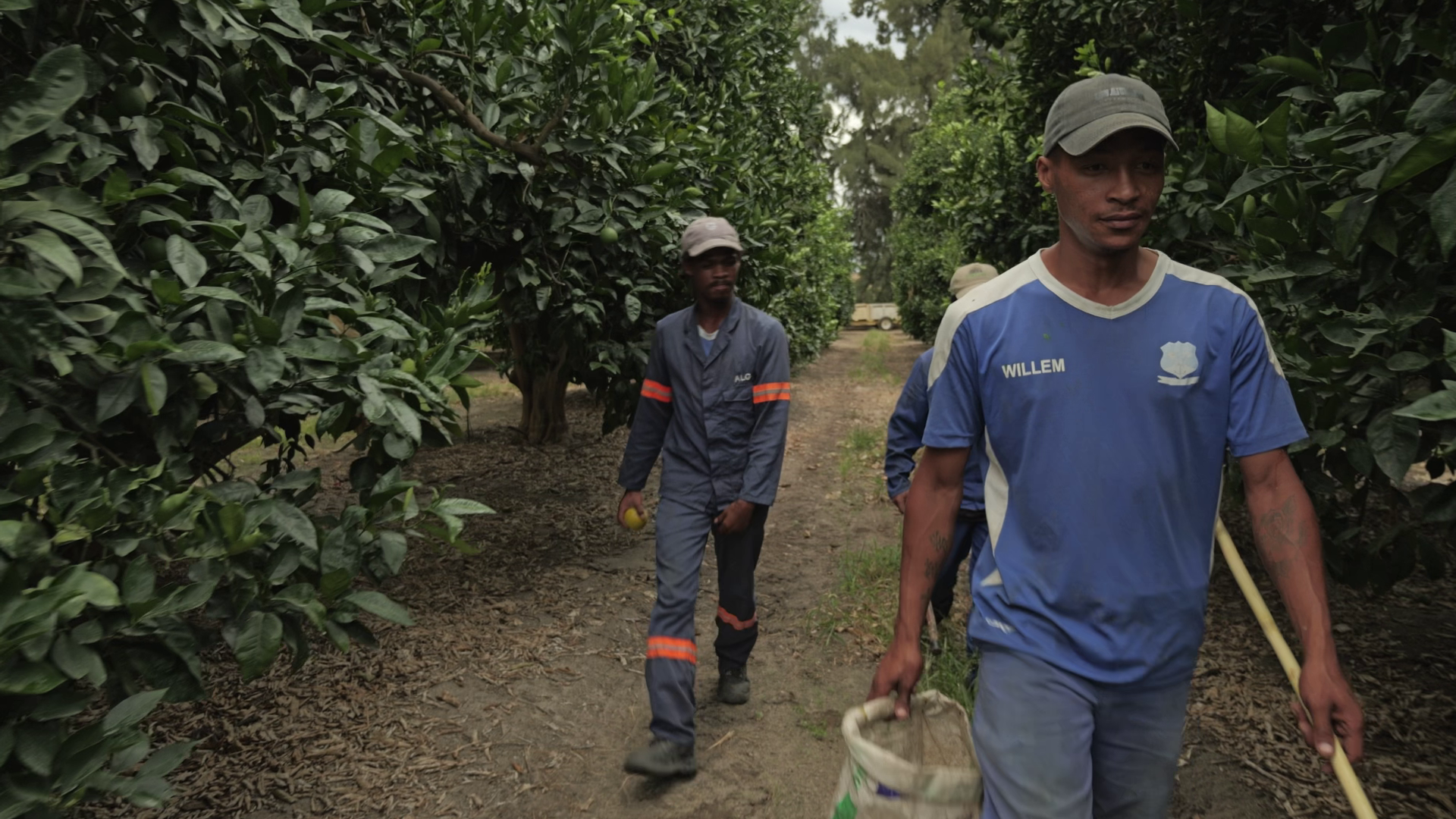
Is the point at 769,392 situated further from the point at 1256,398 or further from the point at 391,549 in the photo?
the point at 1256,398

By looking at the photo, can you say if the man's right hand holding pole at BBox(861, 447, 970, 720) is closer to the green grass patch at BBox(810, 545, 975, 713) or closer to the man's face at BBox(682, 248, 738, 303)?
the man's face at BBox(682, 248, 738, 303)

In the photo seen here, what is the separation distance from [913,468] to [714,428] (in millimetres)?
1153

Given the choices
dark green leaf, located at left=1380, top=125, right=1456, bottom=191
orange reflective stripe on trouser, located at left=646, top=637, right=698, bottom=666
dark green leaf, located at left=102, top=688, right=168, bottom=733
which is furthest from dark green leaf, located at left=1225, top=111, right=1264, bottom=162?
dark green leaf, located at left=102, top=688, right=168, bottom=733

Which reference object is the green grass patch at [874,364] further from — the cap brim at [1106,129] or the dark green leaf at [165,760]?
the dark green leaf at [165,760]

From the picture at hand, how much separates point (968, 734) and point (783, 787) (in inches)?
68.1

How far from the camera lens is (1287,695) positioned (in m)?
4.77

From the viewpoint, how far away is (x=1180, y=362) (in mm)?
2115

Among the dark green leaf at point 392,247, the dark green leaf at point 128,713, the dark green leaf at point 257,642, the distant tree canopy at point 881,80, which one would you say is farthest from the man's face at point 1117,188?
the distant tree canopy at point 881,80

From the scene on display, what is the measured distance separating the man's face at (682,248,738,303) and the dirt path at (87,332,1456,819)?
199cm

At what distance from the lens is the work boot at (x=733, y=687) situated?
478 centimetres

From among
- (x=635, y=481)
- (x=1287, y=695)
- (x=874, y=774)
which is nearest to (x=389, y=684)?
(x=635, y=481)

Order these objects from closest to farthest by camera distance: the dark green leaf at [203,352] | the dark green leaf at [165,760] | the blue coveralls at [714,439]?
the dark green leaf at [165,760]
the dark green leaf at [203,352]
the blue coveralls at [714,439]

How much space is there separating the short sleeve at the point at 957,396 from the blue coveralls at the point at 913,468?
6.64 ft

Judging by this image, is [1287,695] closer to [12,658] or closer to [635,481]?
[635,481]
